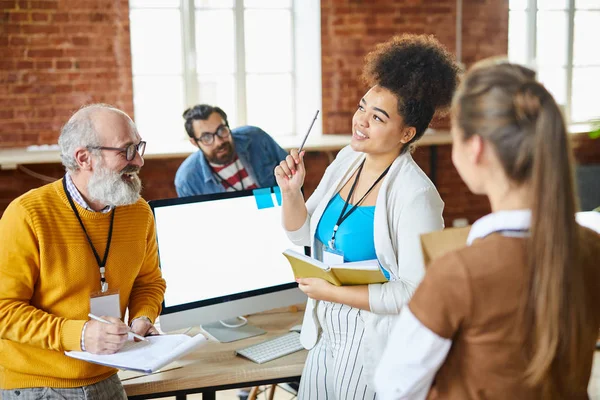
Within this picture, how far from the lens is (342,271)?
1680 millimetres

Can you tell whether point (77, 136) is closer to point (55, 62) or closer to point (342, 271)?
point (342, 271)

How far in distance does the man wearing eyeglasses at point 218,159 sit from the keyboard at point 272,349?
1.37 m

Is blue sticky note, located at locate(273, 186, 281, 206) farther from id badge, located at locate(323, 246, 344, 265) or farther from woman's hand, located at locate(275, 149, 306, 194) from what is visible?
id badge, located at locate(323, 246, 344, 265)

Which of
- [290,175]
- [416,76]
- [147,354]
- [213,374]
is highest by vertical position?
[416,76]

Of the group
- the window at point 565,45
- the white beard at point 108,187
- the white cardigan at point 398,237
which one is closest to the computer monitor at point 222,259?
the white beard at point 108,187

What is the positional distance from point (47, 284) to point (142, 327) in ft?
0.96

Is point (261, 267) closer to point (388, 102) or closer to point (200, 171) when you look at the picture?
point (388, 102)

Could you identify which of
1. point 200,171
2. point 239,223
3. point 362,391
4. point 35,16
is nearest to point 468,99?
point 362,391

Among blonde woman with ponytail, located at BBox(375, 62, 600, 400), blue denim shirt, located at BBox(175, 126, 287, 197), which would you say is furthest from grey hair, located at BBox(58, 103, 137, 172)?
blue denim shirt, located at BBox(175, 126, 287, 197)

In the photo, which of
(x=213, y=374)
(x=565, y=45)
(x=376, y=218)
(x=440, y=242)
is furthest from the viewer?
(x=565, y=45)

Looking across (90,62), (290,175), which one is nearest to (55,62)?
(90,62)

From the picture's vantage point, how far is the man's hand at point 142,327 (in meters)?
1.85

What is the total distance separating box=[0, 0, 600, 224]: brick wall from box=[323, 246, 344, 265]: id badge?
10.6 feet

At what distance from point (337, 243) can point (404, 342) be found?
0.80m
